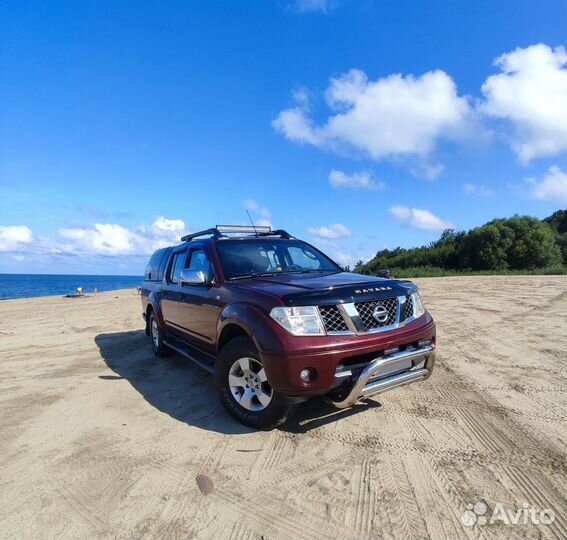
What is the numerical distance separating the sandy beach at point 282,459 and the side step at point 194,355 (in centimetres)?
39

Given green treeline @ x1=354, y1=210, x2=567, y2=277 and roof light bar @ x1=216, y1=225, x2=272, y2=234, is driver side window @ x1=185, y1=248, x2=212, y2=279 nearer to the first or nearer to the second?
roof light bar @ x1=216, y1=225, x2=272, y2=234

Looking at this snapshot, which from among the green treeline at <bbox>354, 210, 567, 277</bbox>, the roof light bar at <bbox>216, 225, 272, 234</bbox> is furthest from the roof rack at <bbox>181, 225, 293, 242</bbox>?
the green treeline at <bbox>354, 210, 567, 277</bbox>

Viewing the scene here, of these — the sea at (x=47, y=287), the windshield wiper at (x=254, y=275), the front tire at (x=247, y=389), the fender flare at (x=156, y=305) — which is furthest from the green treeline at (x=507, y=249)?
the front tire at (x=247, y=389)

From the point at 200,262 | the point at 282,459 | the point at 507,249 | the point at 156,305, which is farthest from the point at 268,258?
the point at 507,249

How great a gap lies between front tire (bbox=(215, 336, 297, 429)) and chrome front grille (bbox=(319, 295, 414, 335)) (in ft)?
2.33

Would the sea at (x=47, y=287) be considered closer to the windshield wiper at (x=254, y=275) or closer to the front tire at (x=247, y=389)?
the windshield wiper at (x=254, y=275)

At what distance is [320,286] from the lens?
11.1ft

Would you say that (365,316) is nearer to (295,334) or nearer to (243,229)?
(295,334)

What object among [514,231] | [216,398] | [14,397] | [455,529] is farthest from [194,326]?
[514,231]

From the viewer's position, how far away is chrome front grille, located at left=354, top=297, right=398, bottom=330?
3279mm

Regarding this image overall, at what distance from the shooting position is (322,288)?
3283 mm

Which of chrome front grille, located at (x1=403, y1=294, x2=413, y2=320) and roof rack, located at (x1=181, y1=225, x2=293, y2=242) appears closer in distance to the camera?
chrome front grille, located at (x1=403, y1=294, x2=413, y2=320)

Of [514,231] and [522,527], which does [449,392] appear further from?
[514,231]

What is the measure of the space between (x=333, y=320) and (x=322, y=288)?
12.0 inches
